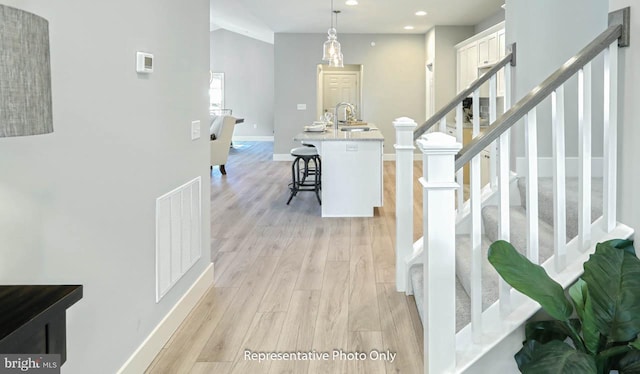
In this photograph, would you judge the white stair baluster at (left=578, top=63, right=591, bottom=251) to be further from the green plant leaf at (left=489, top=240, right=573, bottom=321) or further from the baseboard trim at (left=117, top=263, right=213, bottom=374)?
the baseboard trim at (left=117, top=263, right=213, bottom=374)

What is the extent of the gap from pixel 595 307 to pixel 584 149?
0.66 meters

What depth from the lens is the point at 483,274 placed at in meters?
2.59

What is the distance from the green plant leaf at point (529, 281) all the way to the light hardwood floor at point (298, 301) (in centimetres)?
85

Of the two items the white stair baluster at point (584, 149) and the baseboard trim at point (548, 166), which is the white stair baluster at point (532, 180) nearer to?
the white stair baluster at point (584, 149)

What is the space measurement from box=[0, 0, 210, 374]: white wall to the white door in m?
9.19

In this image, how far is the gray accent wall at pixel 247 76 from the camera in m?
16.1

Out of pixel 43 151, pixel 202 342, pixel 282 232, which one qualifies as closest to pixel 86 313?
pixel 43 151

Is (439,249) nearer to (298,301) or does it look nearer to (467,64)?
(298,301)

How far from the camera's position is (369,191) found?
18.7ft

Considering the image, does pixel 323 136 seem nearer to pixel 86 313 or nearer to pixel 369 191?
pixel 369 191

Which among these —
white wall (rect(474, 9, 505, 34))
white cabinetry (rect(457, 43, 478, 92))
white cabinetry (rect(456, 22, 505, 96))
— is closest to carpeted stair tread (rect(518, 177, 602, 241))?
white cabinetry (rect(456, 22, 505, 96))

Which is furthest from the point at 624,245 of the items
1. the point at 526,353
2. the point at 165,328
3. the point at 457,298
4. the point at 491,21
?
the point at 491,21

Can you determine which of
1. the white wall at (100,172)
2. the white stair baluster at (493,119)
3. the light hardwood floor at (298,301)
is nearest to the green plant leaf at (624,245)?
the light hardwood floor at (298,301)

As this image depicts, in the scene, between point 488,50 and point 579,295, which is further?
point 488,50
